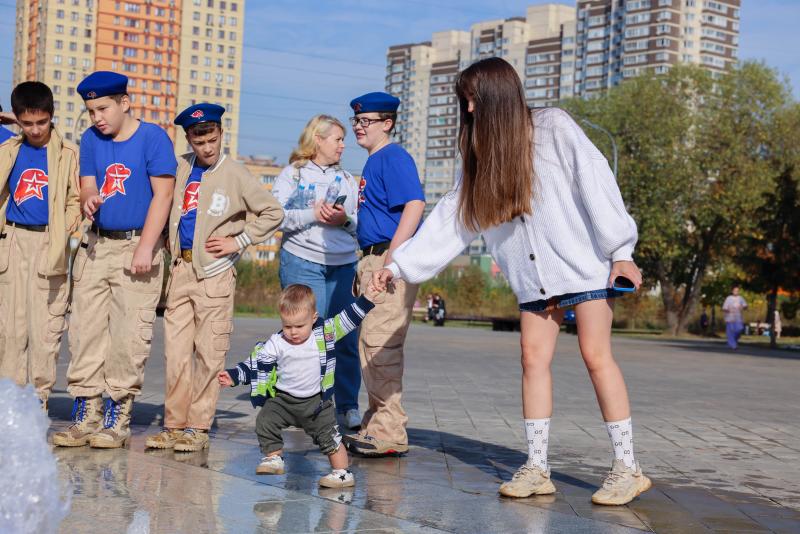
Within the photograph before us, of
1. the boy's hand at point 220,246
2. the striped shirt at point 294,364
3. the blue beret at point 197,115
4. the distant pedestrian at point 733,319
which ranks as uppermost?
the blue beret at point 197,115

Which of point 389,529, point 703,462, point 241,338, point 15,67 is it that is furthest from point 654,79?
point 15,67

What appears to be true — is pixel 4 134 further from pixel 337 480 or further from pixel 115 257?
pixel 337 480

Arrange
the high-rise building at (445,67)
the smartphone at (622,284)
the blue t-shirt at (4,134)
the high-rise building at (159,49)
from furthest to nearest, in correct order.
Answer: the high-rise building at (445,67), the high-rise building at (159,49), the blue t-shirt at (4,134), the smartphone at (622,284)

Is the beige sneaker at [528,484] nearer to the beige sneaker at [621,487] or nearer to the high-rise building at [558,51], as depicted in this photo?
the beige sneaker at [621,487]

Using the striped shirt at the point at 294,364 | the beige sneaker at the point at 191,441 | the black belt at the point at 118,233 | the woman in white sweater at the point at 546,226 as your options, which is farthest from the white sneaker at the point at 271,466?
the black belt at the point at 118,233

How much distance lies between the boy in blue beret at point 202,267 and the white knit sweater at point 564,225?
182 centimetres

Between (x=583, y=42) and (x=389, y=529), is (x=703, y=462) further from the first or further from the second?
(x=583, y=42)

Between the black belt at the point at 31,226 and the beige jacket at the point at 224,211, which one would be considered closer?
the beige jacket at the point at 224,211

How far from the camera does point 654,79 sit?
50344 mm

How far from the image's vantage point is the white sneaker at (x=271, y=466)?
5758mm

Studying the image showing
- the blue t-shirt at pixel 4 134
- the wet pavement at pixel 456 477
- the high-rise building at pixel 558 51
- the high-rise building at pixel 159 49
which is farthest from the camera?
the high-rise building at pixel 558 51

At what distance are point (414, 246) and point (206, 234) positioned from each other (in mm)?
1450

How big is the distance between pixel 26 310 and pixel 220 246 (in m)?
→ 1.22

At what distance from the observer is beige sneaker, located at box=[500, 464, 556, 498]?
5.37 m
